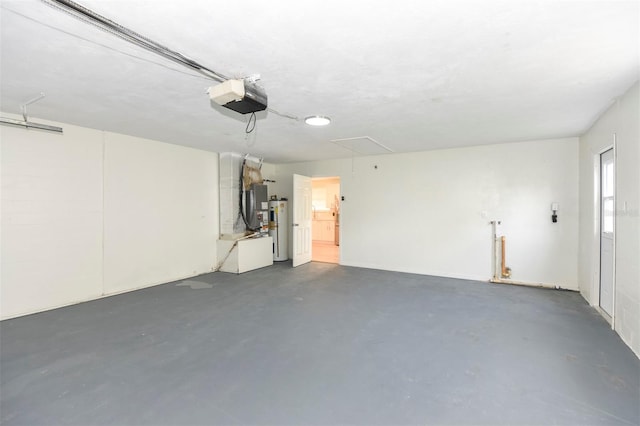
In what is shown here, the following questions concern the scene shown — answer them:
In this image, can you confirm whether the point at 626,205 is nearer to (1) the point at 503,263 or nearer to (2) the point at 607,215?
(2) the point at 607,215

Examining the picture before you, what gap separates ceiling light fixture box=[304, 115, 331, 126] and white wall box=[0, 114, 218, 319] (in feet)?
9.36

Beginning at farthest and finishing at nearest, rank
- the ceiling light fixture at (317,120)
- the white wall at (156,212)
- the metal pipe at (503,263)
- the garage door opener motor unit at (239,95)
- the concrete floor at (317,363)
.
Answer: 1. the metal pipe at (503,263)
2. the white wall at (156,212)
3. the ceiling light fixture at (317,120)
4. the garage door opener motor unit at (239,95)
5. the concrete floor at (317,363)

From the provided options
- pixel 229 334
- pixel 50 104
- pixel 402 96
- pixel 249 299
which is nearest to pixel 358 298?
pixel 249 299

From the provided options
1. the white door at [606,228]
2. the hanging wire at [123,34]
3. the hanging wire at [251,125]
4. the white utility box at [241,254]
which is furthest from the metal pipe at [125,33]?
the white door at [606,228]

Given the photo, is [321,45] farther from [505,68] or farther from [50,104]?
[50,104]

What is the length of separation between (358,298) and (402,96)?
2.71 m

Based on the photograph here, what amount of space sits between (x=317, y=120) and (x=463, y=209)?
3320mm

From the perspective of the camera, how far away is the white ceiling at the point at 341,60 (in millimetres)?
1602

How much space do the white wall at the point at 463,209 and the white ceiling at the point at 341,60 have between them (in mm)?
1196

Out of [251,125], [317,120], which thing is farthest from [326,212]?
[317,120]

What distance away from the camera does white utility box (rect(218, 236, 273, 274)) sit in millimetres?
5660

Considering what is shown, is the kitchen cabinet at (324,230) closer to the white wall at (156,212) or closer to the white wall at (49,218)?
the white wall at (156,212)

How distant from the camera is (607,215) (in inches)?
137

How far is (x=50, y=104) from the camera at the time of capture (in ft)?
9.96
